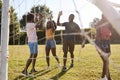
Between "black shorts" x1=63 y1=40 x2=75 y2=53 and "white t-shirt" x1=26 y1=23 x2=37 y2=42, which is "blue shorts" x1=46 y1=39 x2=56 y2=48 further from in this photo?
"white t-shirt" x1=26 y1=23 x2=37 y2=42

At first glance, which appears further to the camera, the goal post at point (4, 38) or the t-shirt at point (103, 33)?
the t-shirt at point (103, 33)

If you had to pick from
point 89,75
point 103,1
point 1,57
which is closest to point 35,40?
point 89,75

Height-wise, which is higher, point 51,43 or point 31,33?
point 31,33

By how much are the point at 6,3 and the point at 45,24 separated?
3.72 metres

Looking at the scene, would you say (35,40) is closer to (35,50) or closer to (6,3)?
(35,50)

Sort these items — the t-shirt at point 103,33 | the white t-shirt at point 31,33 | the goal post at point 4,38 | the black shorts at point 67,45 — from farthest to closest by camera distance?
the black shorts at point 67,45, the white t-shirt at point 31,33, the t-shirt at point 103,33, the goal post at point 4,38

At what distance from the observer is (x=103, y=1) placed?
4.89 ft

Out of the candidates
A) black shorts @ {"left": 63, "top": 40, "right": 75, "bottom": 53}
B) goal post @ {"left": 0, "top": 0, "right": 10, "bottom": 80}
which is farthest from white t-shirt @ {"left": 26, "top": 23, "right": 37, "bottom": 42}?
goal post @ {"left": 0, "top": 0, "right": 10, "bottom": 80}

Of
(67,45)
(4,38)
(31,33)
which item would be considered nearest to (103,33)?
(31,33)

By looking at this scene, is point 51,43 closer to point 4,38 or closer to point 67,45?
point 67,45

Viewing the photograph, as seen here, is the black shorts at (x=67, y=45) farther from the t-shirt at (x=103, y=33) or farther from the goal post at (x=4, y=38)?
the goal post at (x=4, y=38)

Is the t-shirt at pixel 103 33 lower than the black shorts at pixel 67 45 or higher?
higher

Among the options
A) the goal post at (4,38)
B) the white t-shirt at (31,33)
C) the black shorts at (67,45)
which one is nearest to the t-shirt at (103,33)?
the white t-shirt at (31,33)

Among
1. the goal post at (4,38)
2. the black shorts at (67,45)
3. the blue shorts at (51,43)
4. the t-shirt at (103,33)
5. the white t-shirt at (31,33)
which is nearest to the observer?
the goal post at (4,38)
